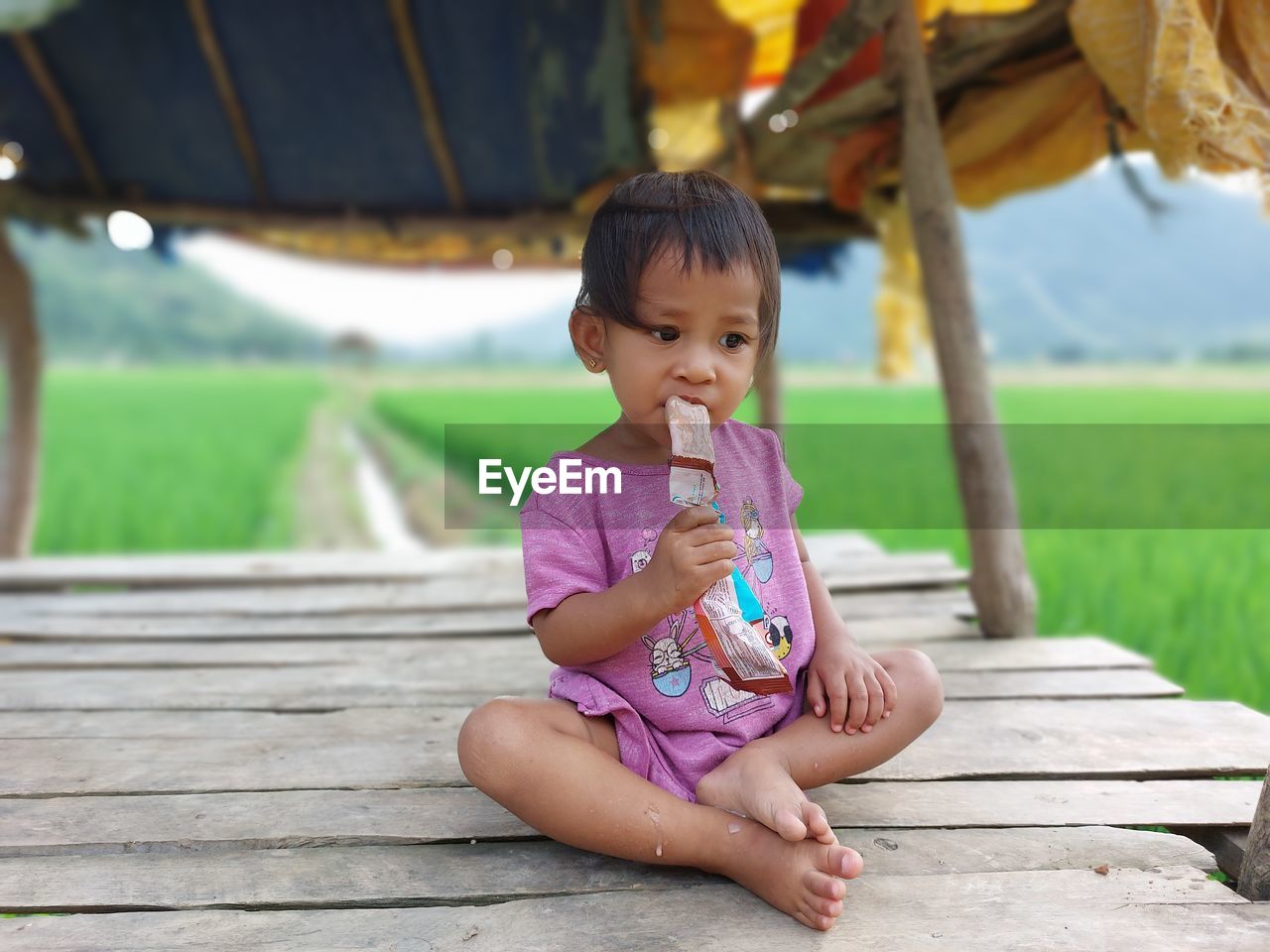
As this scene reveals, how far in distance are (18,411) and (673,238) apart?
134 inches

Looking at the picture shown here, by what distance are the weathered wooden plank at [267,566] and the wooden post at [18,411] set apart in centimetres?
51

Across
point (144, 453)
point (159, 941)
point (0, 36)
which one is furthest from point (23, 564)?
point (144, 453)

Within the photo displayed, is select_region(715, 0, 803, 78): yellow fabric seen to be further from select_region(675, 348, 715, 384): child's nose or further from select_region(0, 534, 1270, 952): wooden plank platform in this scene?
select_region(675, 348, 715, 384): child's nose

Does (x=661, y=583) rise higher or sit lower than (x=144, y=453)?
lower

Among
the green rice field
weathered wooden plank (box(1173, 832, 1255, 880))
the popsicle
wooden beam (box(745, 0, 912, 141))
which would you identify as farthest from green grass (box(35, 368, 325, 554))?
weathered wooden plank (box(1173, 832, 1255, 880))

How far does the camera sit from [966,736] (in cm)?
149

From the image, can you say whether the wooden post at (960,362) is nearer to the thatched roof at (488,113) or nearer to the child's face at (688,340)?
the thatched roof at (488,113)

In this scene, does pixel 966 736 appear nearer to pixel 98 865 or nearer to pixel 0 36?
pixel 98 865

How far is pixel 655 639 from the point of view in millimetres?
1207

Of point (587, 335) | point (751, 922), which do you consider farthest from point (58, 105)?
point (751, 922)

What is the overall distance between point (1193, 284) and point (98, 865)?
91.1 metres

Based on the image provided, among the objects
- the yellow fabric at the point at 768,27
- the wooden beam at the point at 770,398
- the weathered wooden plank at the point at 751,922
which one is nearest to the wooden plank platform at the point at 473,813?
the weathered wooden plank at the point at 751,922

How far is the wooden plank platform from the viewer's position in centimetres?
98

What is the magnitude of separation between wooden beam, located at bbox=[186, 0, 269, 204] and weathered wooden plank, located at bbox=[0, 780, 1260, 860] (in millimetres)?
2655
